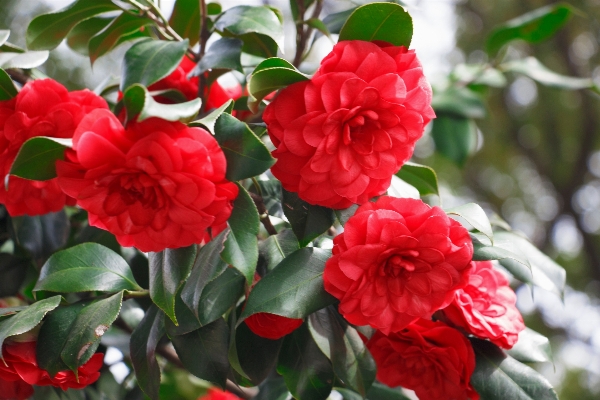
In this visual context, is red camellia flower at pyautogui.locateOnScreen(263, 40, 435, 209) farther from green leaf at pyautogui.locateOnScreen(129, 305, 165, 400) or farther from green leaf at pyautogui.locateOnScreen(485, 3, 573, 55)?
green leaf at pyautogui.locateOnScreen(485, 3, 573, 55)

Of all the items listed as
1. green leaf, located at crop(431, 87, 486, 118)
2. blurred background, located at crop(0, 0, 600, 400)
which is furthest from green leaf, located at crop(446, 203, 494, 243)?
Result: blurred background, located at crop(0, 0, 600, 400)

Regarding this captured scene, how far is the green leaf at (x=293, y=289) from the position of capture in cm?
56

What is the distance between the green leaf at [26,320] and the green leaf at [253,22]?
0.36m

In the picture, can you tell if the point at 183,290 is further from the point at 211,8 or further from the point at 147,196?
the point at 211,8

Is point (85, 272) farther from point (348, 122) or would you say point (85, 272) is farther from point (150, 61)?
point (348, 122)

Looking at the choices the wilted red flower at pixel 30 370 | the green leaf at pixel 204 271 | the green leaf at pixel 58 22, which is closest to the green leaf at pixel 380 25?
the green leaf at pixel 204 271

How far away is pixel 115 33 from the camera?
776mm

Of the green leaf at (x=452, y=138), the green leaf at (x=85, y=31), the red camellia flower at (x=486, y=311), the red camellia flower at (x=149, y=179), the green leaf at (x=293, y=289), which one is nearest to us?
the red camellia flower at (x=149, y=179)

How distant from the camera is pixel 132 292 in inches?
26.7

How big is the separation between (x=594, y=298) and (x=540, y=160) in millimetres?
793

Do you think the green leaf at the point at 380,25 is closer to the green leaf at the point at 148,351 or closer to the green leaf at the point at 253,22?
the green leaf at the point at 253,22

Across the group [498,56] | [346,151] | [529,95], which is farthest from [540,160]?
[346,151]

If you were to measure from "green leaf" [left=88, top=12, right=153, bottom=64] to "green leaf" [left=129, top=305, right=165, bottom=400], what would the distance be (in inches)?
14.1

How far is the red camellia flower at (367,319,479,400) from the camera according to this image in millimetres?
670
